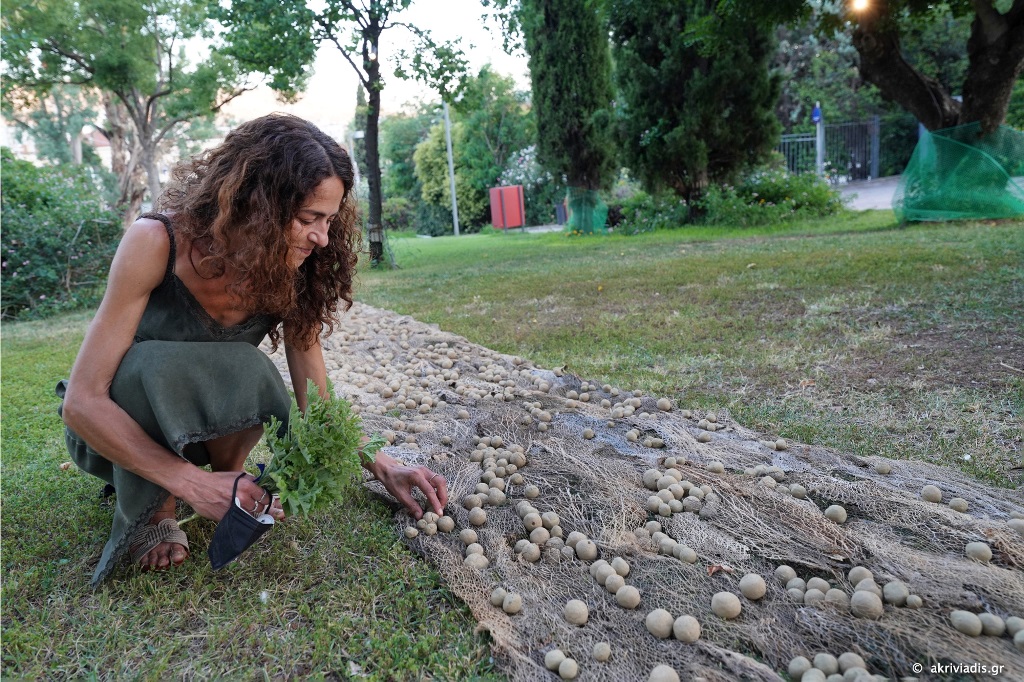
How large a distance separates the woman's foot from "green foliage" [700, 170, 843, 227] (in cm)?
986

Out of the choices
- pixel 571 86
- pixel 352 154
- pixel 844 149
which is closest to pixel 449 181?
pixel 352 154

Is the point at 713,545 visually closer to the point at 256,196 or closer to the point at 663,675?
the point at 663,675

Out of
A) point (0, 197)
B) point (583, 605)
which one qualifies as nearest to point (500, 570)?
point (583, 605)

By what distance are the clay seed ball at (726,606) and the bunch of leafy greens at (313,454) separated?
993mm

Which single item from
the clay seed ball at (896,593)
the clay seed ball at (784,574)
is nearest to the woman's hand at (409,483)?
the clay seed ball at (784,574)

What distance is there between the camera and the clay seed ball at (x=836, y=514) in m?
2.01

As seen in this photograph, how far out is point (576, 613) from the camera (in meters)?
1.70

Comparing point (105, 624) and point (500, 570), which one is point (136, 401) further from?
point (500, 570)

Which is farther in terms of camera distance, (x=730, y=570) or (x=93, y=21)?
(x=93, y=21)

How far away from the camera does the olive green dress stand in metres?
1.82

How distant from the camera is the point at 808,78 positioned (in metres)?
22.2

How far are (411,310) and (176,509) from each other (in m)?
4.03

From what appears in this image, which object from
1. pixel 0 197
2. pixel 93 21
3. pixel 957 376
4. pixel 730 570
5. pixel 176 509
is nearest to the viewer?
pixel 730 570

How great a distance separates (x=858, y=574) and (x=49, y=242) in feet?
28.3
